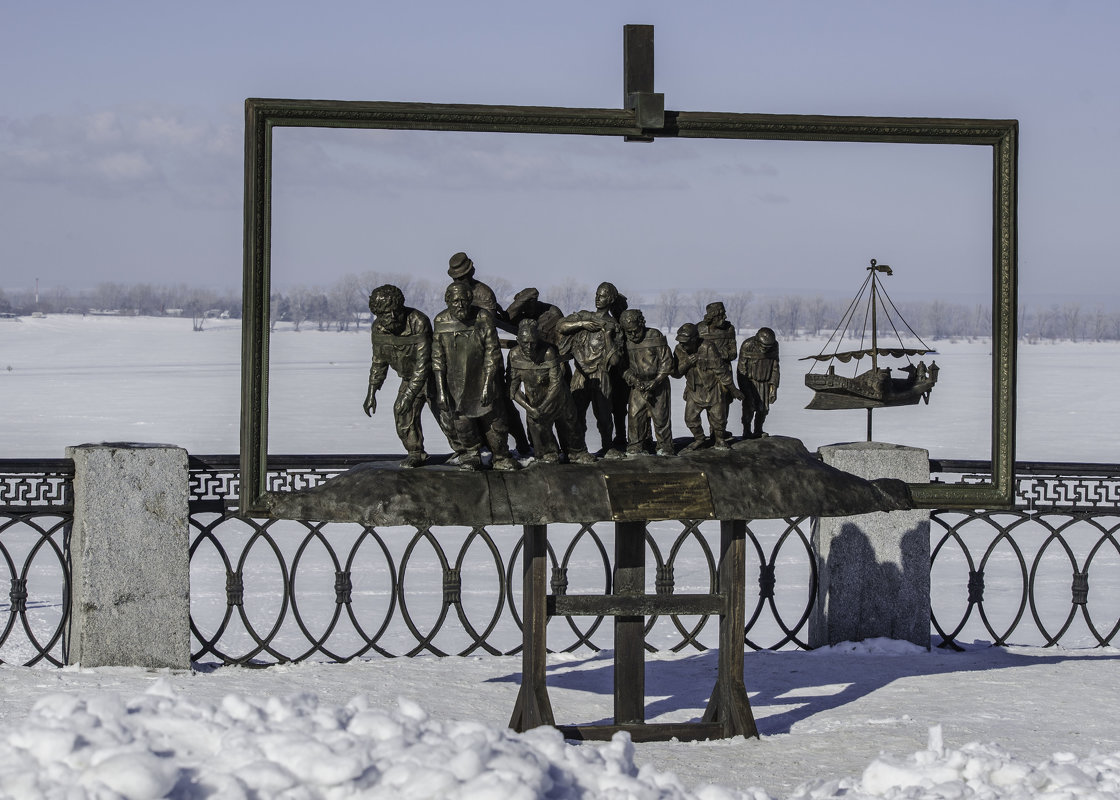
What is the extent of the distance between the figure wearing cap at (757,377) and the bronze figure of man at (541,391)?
3.68 ft

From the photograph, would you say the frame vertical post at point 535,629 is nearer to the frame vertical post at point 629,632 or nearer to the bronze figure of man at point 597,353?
the frame vertical post at point 629,632

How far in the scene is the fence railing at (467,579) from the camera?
32.3ft

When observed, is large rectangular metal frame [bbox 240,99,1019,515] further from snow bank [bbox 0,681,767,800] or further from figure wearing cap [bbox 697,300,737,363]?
snow bank [bbox 0,681,767,800]

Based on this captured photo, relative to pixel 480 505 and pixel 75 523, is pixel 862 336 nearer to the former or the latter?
pixel 480 505

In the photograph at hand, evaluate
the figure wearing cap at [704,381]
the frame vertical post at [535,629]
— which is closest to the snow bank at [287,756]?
the frame vertical post at [535,629]

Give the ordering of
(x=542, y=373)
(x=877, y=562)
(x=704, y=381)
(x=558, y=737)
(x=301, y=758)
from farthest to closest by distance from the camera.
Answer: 1. (x=877, y=562)
2. (x=704, y=381)
3. (x=542, y=373)
4. (x=558, y=737)
5. (x=301, y=758)

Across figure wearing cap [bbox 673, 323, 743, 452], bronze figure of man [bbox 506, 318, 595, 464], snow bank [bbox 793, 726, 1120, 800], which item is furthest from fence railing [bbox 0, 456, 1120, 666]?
snow bank [bbox 793, 726, 1120, 800]

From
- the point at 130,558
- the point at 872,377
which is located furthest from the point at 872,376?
the point at 130,558

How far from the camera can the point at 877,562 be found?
33.7 feet

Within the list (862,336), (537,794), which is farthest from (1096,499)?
(537,794)

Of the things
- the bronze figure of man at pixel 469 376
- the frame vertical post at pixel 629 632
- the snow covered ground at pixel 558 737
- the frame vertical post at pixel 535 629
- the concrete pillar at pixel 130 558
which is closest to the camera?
the snow covered ground at pixel 558 737

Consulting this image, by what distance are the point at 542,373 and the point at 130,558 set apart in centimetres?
361

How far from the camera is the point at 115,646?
9.43 m

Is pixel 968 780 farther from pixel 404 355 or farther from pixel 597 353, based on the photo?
pixel 404 355
